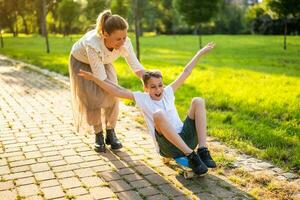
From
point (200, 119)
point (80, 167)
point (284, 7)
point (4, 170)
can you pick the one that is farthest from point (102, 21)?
point (284, 7)

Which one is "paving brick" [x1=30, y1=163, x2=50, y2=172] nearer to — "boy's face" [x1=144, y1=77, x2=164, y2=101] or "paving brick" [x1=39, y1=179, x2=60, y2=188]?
"paving brick" [x1=39, y1=179, x2=60, y2=188]

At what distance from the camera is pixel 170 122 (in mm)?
4641

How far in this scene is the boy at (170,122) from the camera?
14.6 ft

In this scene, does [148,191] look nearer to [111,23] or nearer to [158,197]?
[158,197]

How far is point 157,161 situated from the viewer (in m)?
5.21

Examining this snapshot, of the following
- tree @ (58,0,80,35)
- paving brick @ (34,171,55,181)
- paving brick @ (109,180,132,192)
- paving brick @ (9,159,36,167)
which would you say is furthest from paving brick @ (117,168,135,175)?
tree @ (58,0,80,35)

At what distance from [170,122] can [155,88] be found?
42 centimetres

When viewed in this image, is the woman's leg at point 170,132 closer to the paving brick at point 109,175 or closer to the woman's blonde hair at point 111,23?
the paving brick at point 109,175

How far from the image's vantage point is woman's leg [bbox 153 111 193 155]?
4.43 metres

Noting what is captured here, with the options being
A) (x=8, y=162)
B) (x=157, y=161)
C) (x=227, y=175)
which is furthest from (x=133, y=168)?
(x=8, y=162)

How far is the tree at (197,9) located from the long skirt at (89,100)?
23782 mm

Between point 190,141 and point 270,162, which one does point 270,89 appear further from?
point 190,141

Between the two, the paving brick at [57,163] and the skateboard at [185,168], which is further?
the paving brick at [57,163]

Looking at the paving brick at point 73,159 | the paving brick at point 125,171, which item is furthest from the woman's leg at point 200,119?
the paving brick at point 73,159
